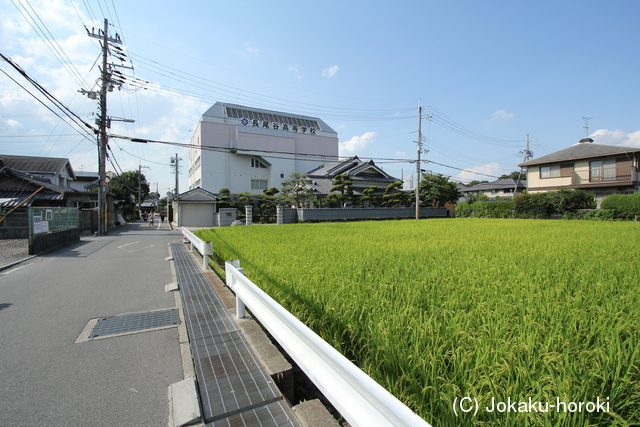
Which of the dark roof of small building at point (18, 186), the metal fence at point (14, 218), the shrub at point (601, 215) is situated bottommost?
the shrub at point (601, 215)

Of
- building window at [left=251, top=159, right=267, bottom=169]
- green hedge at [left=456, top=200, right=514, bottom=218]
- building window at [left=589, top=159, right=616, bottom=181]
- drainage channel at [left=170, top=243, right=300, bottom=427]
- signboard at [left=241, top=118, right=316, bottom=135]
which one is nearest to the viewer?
drainage channel at [left=170, top=243, right=300, bottom=427]

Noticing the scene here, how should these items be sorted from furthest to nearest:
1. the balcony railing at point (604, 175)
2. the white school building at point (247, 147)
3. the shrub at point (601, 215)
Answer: the white school building at point (247, 147) < the balcony railing at point (604, 175) < the shrub at point (601, 215)

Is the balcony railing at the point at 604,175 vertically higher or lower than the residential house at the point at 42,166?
lower

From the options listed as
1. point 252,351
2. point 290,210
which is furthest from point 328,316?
point 290,210

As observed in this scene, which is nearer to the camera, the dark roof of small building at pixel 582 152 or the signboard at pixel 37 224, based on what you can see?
the signboard at pixel 37 224

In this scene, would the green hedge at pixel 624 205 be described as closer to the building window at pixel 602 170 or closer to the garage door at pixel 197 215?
the building window at pixel 602 170

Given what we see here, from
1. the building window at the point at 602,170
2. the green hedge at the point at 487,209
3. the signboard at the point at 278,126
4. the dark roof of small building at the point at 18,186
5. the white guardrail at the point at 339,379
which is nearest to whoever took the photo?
the white guardrail at the point at 339,379

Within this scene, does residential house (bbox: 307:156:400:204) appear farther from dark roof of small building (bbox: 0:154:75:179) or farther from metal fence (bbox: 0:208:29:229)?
dark roof of small building (bbox: 0:154:75:179)

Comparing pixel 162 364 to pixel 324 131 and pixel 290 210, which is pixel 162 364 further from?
pixel 324 131

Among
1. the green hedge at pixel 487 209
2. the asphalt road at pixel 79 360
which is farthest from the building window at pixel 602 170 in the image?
the asphalt road at pixel 79 360

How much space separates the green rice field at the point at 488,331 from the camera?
4.48 ft

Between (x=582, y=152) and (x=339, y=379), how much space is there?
3194 centimetres

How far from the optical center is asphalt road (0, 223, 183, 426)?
6.97 feet

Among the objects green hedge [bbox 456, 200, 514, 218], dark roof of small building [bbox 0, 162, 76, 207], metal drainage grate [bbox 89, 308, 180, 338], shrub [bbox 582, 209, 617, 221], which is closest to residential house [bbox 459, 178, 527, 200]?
green hedge [bbox 456, 200, 514, 218]
